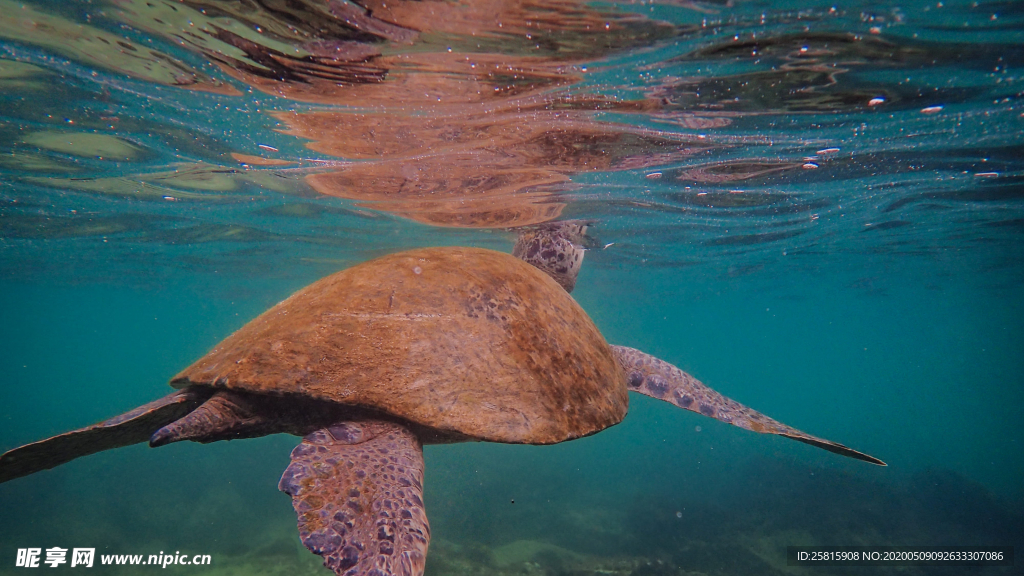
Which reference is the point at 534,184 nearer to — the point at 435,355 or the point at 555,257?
the point at 555,257

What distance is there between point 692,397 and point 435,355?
3.43 metres

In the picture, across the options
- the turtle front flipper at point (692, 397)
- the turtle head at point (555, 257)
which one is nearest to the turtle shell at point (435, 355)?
the turtle front flipper at point (692, 397)

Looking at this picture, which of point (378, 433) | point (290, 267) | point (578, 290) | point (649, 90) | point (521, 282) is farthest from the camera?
point (578, 290)

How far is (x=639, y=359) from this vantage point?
622 centimetres

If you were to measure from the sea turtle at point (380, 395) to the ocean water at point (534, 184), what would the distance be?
4.00m

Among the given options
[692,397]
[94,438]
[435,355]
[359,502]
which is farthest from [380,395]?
[692,397]

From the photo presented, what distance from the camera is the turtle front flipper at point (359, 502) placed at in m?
2.60

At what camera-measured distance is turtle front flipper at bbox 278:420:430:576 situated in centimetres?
260

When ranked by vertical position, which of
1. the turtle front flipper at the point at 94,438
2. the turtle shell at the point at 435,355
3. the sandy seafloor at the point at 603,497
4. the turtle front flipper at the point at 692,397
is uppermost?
the turtle shell at the point at 435,355

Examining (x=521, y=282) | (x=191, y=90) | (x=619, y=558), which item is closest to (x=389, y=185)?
(x=191, y=90)

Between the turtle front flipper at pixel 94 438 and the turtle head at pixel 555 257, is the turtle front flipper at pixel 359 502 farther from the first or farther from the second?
the turtle head at pixel 555 257

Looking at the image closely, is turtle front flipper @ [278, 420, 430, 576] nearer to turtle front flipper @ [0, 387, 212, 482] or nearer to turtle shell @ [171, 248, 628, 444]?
turtle shell @ [171, 248, 628, 444]

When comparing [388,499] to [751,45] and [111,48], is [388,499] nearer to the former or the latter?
[751,45]

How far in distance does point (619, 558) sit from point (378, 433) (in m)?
14.1
